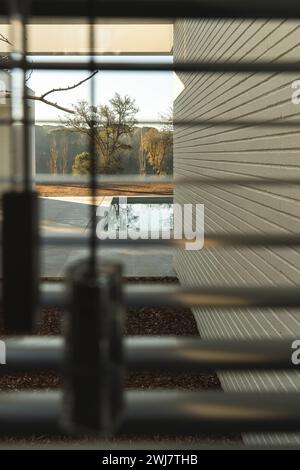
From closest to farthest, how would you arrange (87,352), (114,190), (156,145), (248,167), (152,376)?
(87,352) → (114,190) → (248,167) → (152,376) → (156,145)

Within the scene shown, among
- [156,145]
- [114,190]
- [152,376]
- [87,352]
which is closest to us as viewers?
[87,352]

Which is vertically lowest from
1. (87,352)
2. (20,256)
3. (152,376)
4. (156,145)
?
(152,376)

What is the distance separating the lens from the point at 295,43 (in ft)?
10.6

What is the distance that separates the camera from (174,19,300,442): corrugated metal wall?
352 cm

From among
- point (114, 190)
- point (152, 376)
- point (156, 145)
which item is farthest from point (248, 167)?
point (156, 145)

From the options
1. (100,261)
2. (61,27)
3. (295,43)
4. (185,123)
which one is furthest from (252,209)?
(61,27)

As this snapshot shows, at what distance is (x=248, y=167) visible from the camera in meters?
4.80

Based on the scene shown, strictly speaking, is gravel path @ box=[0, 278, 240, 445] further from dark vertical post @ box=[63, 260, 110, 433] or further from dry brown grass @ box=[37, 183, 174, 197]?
dark vertical post @ box=[63, 260, 110, 433]

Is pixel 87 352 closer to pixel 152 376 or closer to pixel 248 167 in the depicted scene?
pixel 248 167

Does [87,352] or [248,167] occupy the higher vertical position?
[248,167]

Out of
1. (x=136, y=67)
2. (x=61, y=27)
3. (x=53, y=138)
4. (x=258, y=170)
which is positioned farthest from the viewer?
(x=61, y=27)

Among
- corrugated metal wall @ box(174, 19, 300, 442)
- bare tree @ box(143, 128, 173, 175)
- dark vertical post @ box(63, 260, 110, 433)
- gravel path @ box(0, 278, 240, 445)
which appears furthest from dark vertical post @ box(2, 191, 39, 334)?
bare tree @ box(143, 128, 173, 175)
